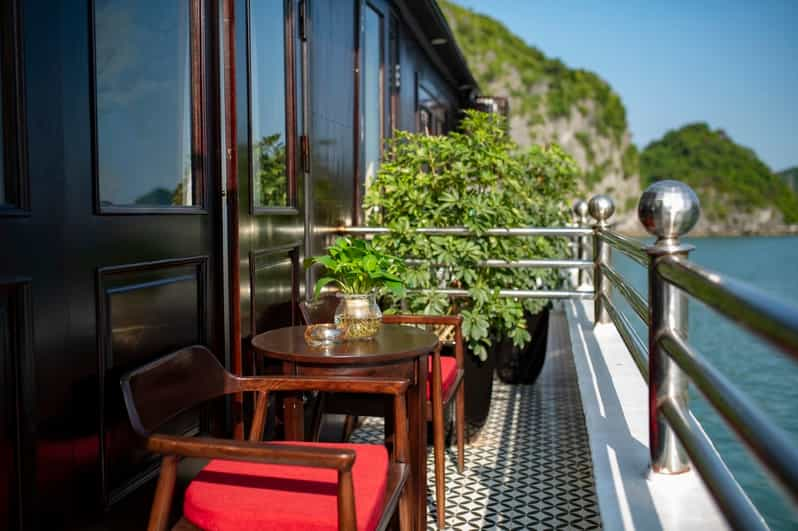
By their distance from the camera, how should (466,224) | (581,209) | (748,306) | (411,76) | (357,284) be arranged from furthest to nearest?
(411,76)
(581,209)
(466,224)
(357,284)
(748,306)

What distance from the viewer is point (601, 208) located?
14.2ft

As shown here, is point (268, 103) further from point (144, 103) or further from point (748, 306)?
point (748, 306)

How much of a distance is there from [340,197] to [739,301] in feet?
12.3

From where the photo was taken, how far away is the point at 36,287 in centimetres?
164

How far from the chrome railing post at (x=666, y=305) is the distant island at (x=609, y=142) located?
101ft

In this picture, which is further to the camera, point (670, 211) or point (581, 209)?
point (581, 209)

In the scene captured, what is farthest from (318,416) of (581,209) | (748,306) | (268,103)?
(581,209)

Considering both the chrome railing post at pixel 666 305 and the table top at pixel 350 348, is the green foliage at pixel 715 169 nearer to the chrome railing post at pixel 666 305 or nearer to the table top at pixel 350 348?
the table top at pixel 350 348

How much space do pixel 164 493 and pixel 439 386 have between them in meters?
1.42

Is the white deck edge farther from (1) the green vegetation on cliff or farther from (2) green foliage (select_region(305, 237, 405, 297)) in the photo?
(1) the green vegetation on cliff

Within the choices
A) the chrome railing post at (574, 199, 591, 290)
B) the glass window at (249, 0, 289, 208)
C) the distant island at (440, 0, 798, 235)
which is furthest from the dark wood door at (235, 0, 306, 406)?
the distant island at (440, 0, 798, 235)

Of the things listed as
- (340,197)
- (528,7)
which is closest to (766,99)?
(528,7)

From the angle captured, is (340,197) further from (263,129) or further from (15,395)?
(15,395)

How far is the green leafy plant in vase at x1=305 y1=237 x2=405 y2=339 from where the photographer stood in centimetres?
246
